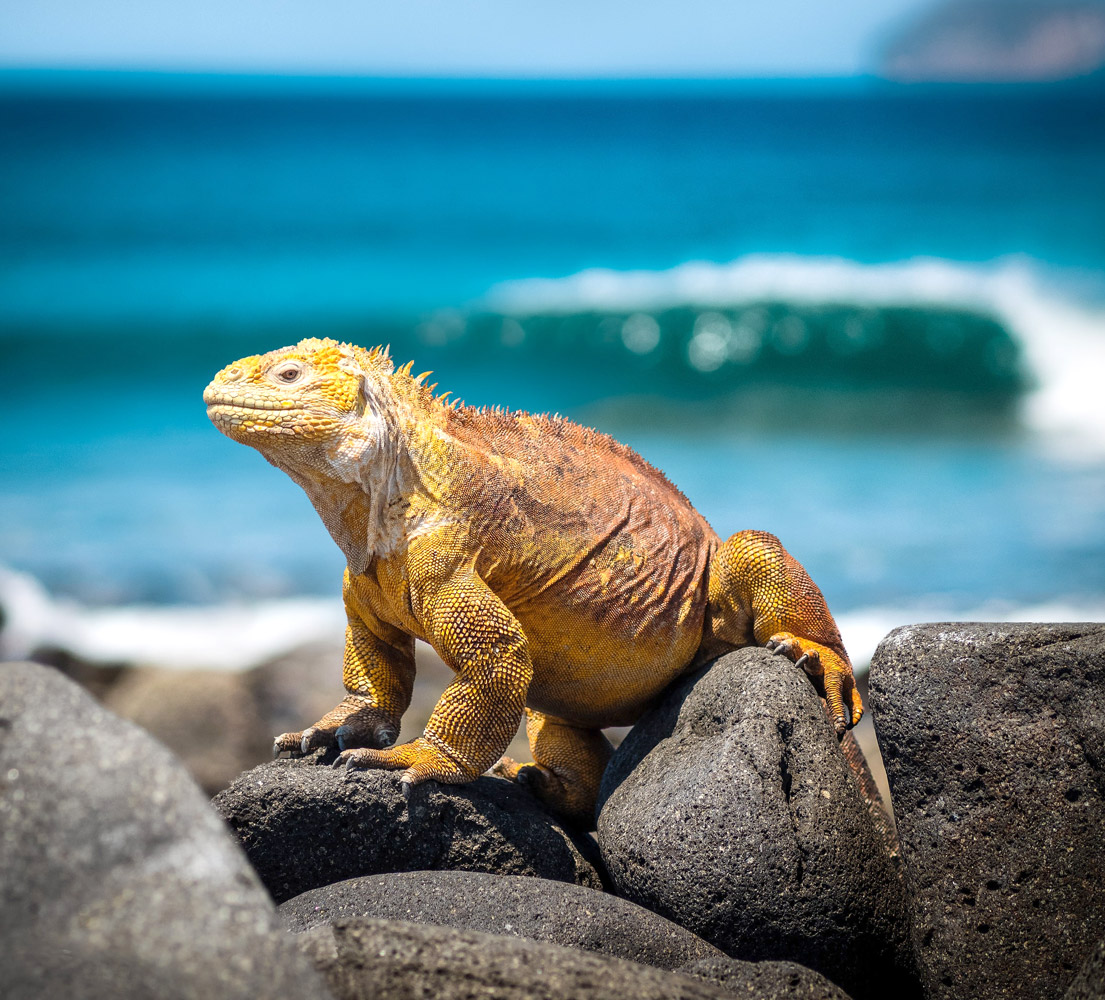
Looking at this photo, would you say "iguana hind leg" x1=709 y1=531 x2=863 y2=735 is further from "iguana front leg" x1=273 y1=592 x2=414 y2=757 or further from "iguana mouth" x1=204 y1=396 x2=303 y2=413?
"iguana mouth" x1=204 y1=396 x2=303 y2=413

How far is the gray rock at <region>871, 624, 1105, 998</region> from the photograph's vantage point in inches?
153

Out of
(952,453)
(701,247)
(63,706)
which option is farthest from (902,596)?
(701,247)

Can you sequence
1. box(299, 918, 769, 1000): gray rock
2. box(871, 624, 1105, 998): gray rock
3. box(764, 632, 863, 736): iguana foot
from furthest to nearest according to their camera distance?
box(764, 632, 863, 736): iguana foot → box(871, 624, 1105, 998): gray rock → box(299, 918, 769, 1000): gray rock

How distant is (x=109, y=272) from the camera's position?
84.9 ft

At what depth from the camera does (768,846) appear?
4172 millimetres

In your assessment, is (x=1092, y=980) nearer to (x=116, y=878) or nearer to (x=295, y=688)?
(x=116, y=878)

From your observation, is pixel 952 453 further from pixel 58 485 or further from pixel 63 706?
pixel 63 706

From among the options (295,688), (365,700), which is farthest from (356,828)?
(295,688)

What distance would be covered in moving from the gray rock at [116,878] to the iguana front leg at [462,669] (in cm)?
180

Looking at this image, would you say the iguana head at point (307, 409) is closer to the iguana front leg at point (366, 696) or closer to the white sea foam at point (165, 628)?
the iguana front leg at point (366, 696)

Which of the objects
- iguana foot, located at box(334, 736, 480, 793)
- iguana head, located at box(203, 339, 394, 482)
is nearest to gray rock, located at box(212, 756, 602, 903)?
iguana foot, located at box(334, 736, 480, 793)

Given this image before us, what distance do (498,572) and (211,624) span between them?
9.78m

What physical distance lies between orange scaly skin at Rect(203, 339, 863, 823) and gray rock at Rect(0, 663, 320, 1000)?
1.86m

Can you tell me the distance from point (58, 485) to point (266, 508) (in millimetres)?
4228
